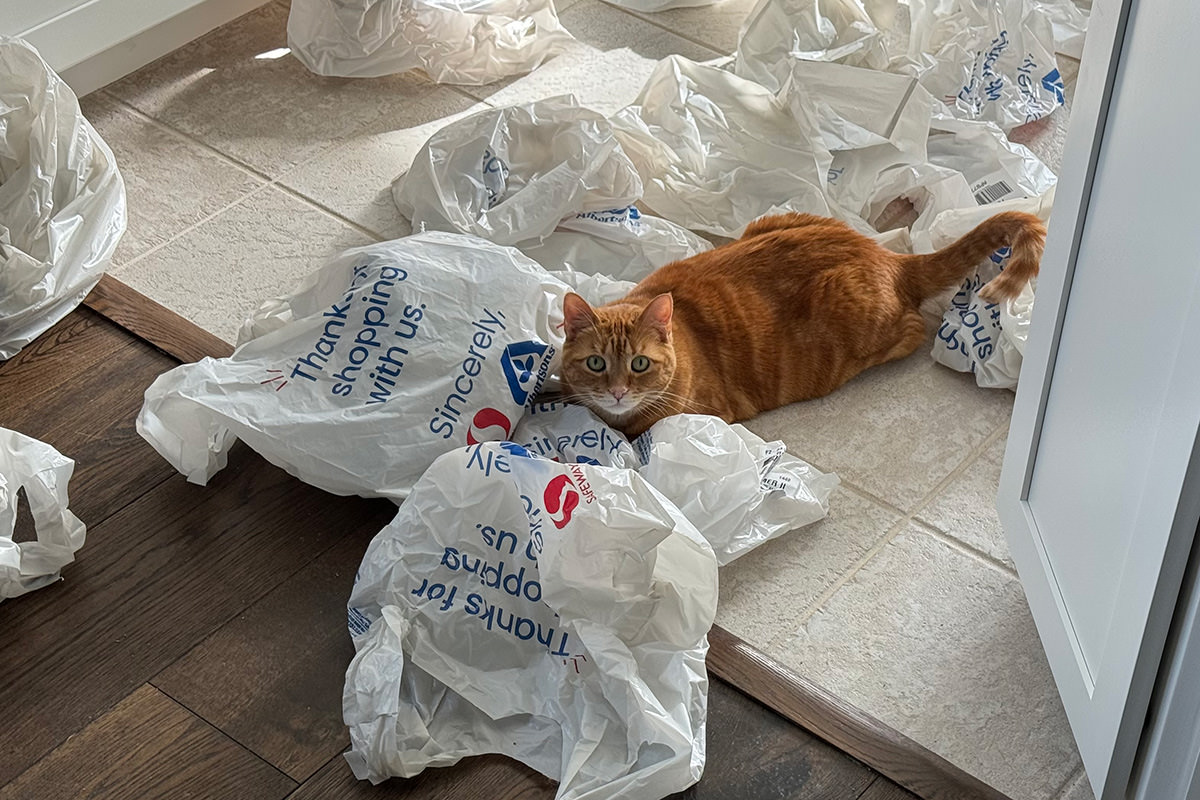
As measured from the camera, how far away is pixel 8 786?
1.45 meters

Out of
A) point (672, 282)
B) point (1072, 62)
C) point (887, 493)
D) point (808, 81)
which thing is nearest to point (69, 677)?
point (672, 282)

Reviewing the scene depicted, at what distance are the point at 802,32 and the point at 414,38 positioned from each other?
72cm

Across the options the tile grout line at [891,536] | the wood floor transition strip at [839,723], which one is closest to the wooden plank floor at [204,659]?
the wood floor transition strip at [839,723]

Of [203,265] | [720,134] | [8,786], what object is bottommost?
[8,786]

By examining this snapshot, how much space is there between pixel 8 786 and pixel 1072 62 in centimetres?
221

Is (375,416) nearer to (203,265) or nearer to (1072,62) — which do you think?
(203,265)

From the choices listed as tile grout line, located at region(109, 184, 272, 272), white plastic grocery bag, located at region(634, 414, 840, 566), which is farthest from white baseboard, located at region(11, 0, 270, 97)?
white plastic grocery bag, located at region(634, 414, 840, 566)

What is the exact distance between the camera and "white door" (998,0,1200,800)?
110 centimetres

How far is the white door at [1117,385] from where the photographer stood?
110 cm

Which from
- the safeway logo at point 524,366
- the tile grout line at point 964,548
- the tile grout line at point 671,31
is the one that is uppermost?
the tile grout line at point 671,31

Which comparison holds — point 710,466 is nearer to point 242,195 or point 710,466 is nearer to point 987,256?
point 987,256

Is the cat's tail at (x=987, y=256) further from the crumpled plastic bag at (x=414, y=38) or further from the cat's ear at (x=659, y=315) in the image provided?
the crumpled plastic bag at (x=414, y=38)

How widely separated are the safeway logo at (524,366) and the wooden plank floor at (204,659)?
0.76ft

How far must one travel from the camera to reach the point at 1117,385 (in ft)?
4.05
